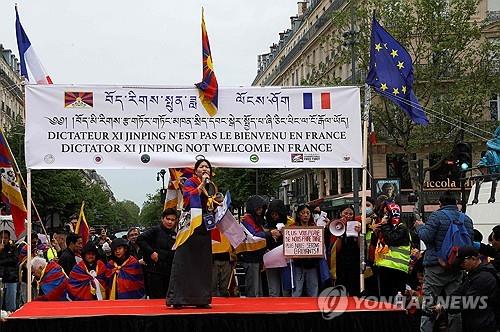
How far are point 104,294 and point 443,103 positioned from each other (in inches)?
958

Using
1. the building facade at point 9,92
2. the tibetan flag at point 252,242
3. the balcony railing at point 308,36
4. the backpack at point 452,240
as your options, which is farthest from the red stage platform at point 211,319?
the building facade at point 9,92

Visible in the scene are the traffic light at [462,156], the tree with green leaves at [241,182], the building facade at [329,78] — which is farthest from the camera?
the tree with green leaves at [241,182]

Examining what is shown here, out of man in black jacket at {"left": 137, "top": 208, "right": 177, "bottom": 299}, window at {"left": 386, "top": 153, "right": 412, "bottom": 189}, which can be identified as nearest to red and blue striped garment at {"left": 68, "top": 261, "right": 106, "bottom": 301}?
man in black jacket at {"left": 137, "top": 208, "right": 177, "bottom": 299}

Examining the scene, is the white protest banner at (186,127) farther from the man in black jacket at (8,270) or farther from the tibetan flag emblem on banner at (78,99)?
the man in black jacket at (8,270)

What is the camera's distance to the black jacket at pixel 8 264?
12790 millimetres

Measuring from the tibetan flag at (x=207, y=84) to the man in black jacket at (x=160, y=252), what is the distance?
61.4 inches

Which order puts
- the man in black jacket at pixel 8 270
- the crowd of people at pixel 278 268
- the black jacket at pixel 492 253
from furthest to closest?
1. the man in black jacket at pixel 8 270
2. the crowd of people at pixel 278 268
3. the black jacket at pixel 492 253

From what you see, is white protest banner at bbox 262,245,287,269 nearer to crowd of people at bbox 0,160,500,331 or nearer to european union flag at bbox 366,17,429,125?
crowd of people at bbox 0,160,500,331

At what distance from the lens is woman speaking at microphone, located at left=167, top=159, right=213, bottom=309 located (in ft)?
27.7

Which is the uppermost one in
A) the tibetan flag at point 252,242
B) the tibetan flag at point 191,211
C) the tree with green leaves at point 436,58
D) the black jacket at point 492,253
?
the tree with green leaves at point 436,58

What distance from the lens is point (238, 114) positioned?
10.3m

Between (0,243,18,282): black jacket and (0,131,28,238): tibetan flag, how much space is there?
236 cm

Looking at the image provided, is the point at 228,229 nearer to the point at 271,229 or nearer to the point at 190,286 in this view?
the point at 190,286

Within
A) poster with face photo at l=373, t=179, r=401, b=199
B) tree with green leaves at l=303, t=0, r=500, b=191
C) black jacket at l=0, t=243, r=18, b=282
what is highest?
tree with green leaves at l=303, t=0, r=500, b=191
